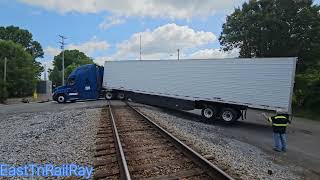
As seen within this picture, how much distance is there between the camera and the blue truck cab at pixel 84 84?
30734 millimetres

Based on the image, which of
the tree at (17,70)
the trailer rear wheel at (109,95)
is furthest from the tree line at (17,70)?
the trailer rear wheel at (109,95)

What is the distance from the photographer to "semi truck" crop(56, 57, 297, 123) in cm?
1761

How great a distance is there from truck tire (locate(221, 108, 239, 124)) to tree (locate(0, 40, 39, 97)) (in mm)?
49688

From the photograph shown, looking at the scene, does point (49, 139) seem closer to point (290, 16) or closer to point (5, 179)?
point (5, 179)

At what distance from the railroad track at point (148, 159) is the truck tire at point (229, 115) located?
848cm

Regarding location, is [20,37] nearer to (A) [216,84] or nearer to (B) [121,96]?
(B) [121,96]

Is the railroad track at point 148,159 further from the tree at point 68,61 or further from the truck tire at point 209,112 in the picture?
the tree at point 68,61

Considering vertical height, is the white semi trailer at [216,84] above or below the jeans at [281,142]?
above

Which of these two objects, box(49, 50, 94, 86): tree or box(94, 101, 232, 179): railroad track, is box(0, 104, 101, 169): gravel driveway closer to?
box(94, 101, 232, 179): railroad track

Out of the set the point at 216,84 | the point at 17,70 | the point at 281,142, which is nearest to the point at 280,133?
the point at 281,142

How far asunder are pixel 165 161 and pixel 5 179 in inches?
136

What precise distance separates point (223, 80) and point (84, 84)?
14.8 m

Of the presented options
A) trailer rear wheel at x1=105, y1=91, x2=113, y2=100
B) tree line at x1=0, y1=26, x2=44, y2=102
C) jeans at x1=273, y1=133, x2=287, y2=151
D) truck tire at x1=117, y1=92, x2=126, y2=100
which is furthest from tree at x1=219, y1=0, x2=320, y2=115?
tree line at x1=0, y1=26, x2=44, y2=102

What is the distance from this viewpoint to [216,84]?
802 inches
